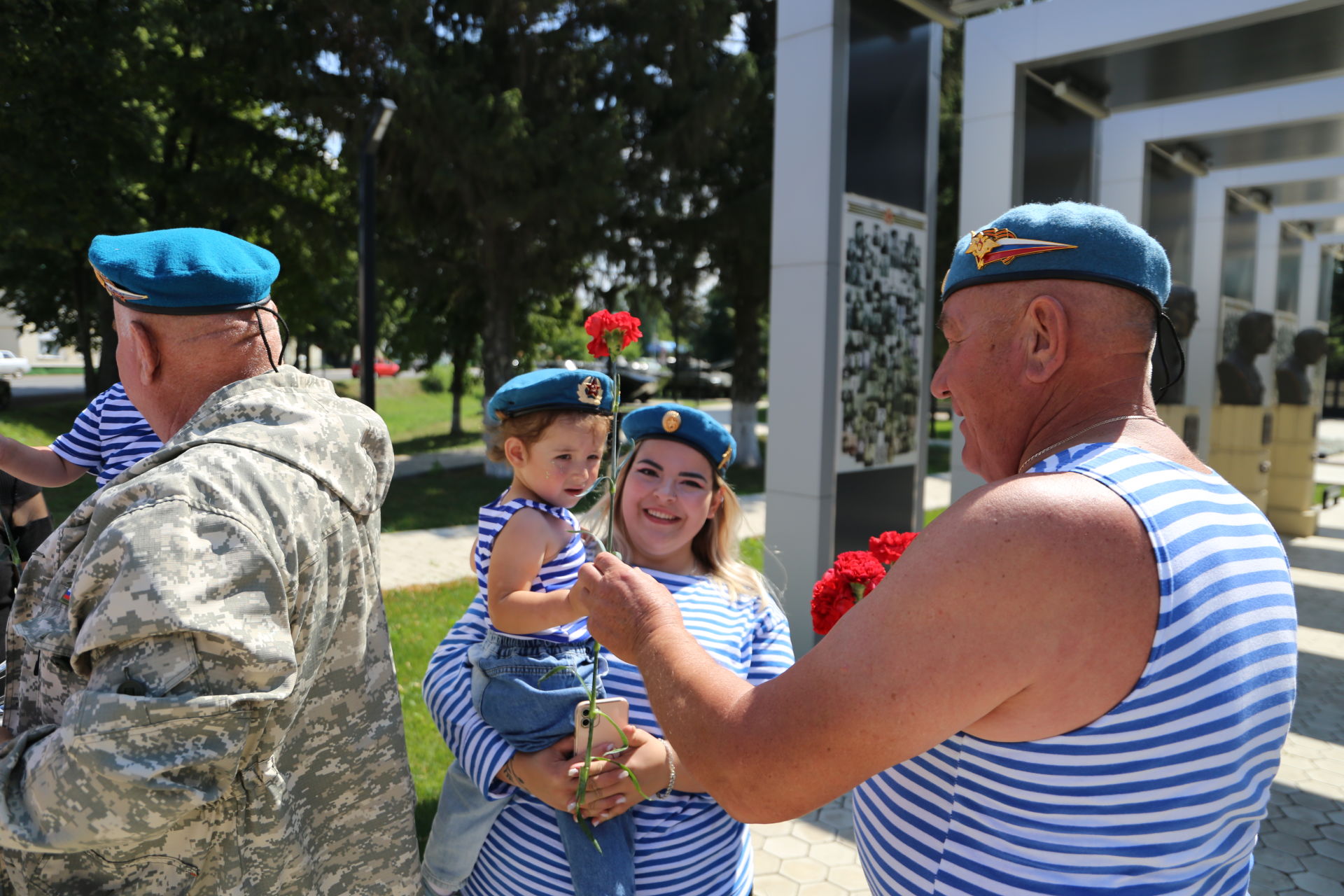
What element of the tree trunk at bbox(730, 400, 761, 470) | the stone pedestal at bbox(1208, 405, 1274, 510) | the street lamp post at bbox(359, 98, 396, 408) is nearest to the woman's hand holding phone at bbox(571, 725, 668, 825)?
the street lamp post at bbox(359, 98, 396, 408)

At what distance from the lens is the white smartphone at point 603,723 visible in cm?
200

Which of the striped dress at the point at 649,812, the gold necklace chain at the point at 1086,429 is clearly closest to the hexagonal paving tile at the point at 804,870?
the striped dress at the point at 649,812

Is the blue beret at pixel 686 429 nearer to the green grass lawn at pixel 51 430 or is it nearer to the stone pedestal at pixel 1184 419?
the stone pedestal at pixel 1184 419

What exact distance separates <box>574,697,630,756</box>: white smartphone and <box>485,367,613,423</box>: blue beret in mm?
777

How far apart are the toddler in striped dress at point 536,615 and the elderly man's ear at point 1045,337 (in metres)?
1.10

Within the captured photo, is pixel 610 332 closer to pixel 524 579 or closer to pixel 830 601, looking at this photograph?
pixel 524 579

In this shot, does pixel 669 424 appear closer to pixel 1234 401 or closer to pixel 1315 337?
pixel 1234 401

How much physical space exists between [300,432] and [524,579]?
0.82 meters

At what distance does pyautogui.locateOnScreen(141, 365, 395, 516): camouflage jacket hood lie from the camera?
1.41 metres

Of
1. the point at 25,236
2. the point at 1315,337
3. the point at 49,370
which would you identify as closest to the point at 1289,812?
the point at 1315,337

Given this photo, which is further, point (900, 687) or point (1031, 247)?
point (1031, 247)

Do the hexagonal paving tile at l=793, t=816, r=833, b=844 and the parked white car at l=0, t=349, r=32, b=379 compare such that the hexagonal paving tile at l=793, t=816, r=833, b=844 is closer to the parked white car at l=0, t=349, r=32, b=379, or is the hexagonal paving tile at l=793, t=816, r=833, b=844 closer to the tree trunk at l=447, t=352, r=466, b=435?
the tree trunk at l=447, t=352, r=466, b=435

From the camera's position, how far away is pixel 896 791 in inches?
56.2

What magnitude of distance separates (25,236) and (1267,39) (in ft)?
50.4
